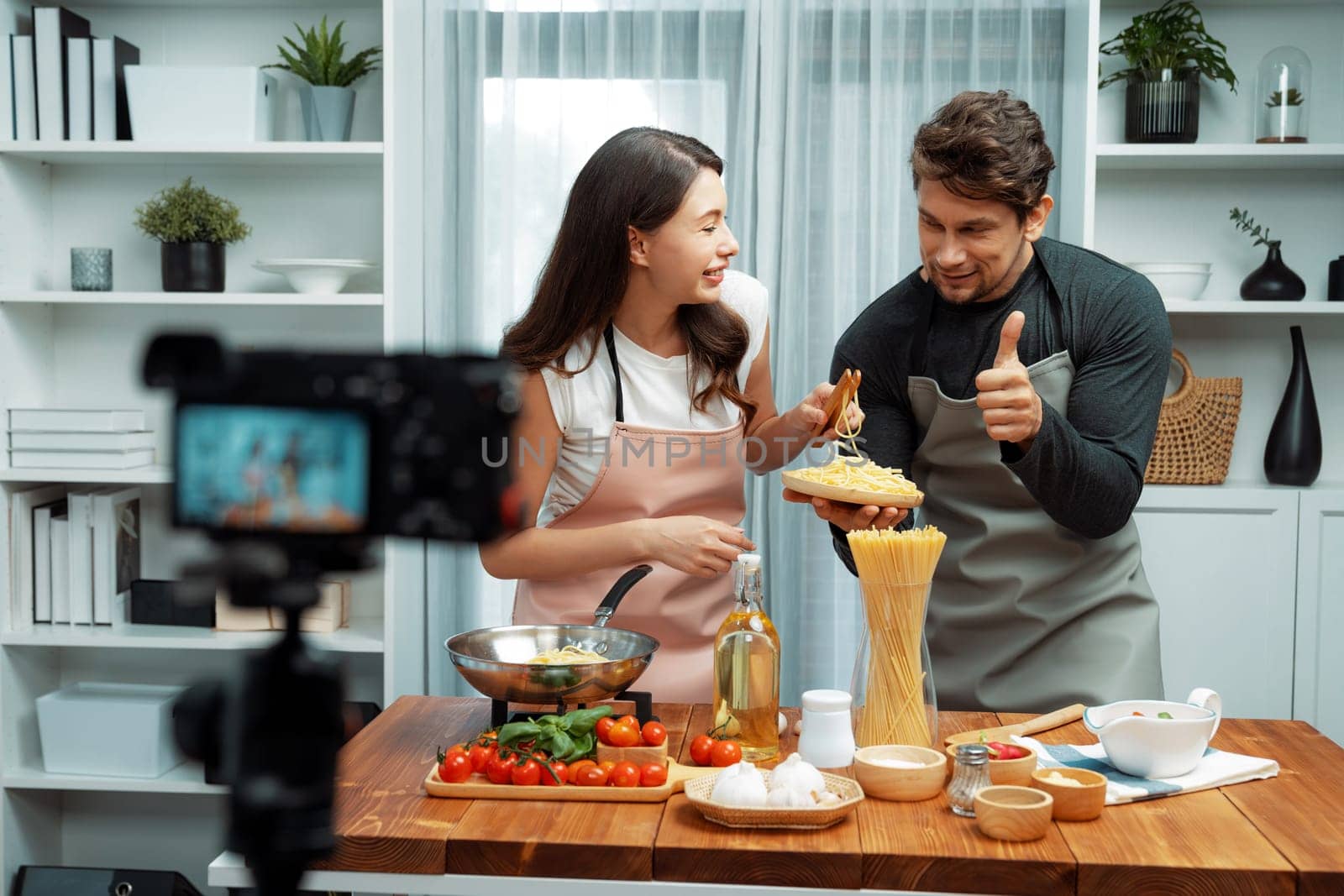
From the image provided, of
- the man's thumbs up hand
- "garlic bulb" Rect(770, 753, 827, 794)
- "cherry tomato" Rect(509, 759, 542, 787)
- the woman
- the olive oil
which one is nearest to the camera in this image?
"garlic bulb" Rect(770, 753, 827, 794)

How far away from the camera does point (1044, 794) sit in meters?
1.34

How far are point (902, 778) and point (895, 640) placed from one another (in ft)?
0.58

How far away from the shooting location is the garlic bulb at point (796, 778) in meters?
1.36

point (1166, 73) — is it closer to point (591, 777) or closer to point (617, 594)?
point (617, 594)

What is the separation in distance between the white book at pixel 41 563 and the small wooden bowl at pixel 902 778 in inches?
94.5

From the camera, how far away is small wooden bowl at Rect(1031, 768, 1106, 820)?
1366 mm

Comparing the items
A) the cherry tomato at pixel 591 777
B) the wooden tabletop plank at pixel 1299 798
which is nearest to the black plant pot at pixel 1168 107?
the wooden tabletop plank at pixel 1299 798

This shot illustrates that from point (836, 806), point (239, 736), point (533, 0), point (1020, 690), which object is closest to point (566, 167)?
point (533, 0)

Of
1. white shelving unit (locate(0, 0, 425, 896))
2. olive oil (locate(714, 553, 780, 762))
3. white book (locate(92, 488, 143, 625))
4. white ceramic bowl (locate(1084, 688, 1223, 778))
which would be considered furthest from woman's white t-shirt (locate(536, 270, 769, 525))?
white book (locate(92, 488, 143, 625))

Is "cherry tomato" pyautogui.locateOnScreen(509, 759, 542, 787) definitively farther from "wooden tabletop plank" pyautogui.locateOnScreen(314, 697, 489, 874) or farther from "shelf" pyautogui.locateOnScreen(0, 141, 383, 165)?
"shelf" pyautogui.locateOnScreen(0, 141, 383, 165)

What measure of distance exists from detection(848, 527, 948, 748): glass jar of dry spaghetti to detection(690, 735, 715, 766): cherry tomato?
20 cm

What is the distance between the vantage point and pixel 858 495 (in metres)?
1.72

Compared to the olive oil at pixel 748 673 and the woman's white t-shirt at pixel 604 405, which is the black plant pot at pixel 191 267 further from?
the olive oil at pixel 748 673

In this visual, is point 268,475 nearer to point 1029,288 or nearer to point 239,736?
point 239,736
